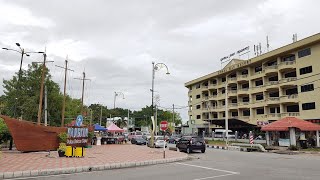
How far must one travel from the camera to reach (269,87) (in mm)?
52125

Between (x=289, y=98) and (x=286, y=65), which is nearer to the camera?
(x=289, y=98)

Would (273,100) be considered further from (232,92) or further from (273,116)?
(232,92)

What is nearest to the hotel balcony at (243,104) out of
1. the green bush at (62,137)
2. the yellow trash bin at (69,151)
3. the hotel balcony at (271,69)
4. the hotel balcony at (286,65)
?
the hotel balcony at (271,69)

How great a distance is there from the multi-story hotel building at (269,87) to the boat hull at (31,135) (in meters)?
29.9

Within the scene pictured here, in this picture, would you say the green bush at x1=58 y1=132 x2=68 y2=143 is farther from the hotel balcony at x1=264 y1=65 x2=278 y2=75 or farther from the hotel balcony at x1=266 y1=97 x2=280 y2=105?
the hotel balcony at x1=264 y1=65 x2=278 y2=75

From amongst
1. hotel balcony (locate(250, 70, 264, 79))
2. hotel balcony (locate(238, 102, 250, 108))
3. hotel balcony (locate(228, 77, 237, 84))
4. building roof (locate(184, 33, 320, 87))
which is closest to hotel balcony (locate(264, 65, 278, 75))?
hotel balcony (locate(250, 70, 264, 79))

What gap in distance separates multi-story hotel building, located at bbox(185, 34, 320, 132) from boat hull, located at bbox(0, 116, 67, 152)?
29.9 meters

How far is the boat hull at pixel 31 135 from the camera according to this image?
74.1 feet

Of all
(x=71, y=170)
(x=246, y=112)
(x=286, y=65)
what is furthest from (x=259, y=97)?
(x=71, y=170)

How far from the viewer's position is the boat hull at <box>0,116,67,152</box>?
2258cm

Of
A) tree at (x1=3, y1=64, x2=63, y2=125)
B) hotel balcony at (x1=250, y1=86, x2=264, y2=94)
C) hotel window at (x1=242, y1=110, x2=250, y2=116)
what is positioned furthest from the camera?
hotel window at (x1=242, y1=110, x2=250, y2=116)

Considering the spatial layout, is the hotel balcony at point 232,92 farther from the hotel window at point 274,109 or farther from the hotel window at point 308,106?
the hotel window at point 308,106

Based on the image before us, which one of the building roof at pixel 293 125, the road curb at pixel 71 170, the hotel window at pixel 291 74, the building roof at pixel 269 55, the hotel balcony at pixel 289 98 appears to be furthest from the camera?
the hotel window at pixel 291 74

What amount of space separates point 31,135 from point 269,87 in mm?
39818
